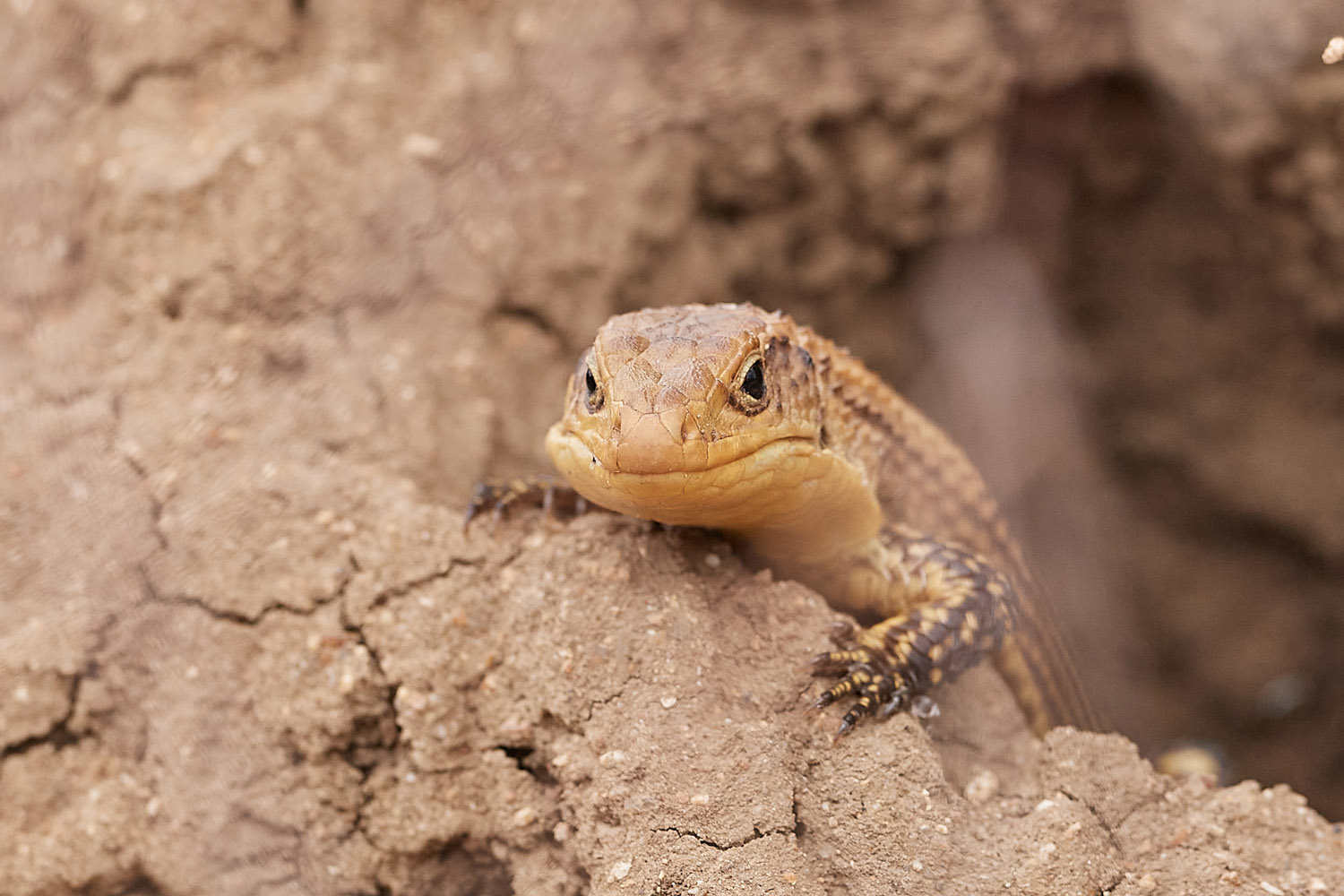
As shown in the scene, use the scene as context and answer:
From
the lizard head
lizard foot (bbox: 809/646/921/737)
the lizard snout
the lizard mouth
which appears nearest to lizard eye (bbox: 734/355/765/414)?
the lizard head

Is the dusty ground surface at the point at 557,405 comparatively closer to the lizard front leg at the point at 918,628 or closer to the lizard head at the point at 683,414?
the lizard front leg at the point at 918,628

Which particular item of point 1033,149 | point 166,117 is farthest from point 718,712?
point 1033,149

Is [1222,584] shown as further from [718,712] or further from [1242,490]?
[718,712]

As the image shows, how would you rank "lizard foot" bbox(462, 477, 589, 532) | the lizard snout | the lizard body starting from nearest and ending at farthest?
the lizard snout → the lizard body → "lizard foot" bbox(462, 477, 589, 532)

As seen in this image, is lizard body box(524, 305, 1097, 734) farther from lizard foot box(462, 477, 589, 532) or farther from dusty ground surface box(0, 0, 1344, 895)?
lizard foot box(462, 477, 589, 532)

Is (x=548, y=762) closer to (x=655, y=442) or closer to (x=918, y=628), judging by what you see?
(x=655, y=442)

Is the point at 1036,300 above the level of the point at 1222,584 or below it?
above

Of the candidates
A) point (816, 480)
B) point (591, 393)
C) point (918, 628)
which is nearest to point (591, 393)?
point (591, 393)
